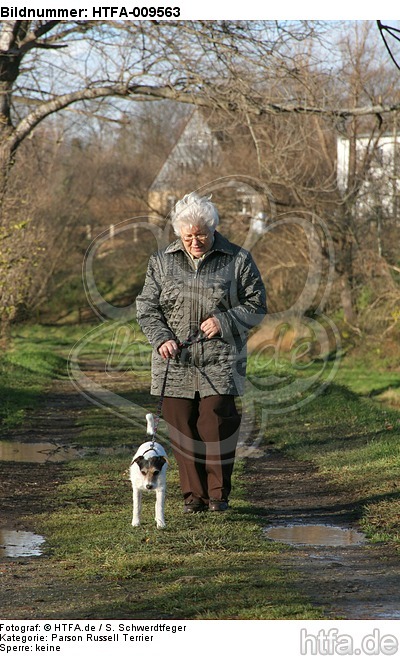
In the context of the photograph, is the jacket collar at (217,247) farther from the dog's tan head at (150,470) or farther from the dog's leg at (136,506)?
the dog's leg at (136,506)

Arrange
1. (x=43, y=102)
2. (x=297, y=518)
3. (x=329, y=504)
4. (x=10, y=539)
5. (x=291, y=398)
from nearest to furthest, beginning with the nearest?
(x=10, y=539) → (x=297, y=518) → (x=329, y=504) → (x=291, y=398) → (x=43, y=102)

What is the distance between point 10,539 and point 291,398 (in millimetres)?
9647

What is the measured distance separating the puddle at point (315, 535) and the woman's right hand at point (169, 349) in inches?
60.9

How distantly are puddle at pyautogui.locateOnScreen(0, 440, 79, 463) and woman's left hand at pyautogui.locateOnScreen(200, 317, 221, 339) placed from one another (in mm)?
4182

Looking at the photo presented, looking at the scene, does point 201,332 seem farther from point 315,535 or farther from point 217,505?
point 315,535

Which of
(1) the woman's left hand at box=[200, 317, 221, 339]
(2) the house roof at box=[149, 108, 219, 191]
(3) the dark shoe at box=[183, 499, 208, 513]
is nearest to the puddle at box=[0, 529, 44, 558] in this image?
(3) the dark shoe at box=[183, 499, 208, 513]

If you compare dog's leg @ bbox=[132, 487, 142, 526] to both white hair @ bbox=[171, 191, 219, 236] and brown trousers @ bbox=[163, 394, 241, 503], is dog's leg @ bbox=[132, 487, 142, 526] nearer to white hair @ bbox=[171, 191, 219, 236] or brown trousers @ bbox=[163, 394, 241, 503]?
brown trousers @ bbox=[163, 394, 241, 503]

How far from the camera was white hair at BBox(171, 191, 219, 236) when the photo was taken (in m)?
7.39

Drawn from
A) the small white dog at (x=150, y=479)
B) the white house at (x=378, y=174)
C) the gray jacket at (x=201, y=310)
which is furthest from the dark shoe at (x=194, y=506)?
the white house at (x=378, y=174)

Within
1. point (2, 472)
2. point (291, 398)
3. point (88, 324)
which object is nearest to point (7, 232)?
point (291, 398)

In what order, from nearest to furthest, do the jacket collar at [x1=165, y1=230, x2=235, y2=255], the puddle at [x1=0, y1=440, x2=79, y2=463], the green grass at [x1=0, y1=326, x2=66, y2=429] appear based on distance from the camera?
the jacket collar at [x1=165, y1=230, x2=235, y2=255], the puddle at [x1=0, y1=440, x2=79, y2=463], the green grass at [x1=0, y1=326, x2=66, y2=429]

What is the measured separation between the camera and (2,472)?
10.1 metres

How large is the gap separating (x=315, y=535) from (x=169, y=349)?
1823 mm

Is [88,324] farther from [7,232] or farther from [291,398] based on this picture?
[291,398]
